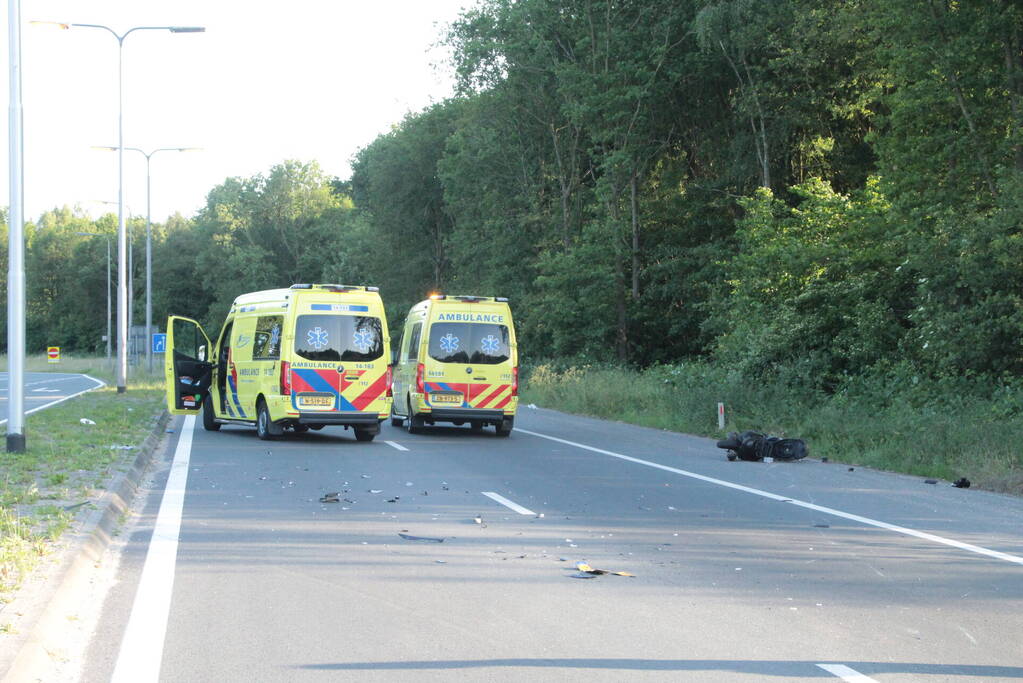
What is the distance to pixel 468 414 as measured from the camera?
21578 millimetres

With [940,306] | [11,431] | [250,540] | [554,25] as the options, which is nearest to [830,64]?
[554,25]

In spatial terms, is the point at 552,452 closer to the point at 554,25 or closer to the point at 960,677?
the point at 960,677

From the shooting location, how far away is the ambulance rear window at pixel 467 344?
21703mm

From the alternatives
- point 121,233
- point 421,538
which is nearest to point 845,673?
point 421,538

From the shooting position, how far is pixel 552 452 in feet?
59.6

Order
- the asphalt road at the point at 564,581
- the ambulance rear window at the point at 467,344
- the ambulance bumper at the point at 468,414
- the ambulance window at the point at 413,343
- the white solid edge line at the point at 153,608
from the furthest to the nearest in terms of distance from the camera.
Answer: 1. the ambulance window at the point at 413,343
2. the ambulance rear window at the point at 467,344
3. the ambulance bumper at the point at 468,414
4. the asphalt road at the point at 564,581
5. the white solid edge line at the point at 153,608

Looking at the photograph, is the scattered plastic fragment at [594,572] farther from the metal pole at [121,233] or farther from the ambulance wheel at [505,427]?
the metal pole at [121,233]

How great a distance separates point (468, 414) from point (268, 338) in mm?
3862

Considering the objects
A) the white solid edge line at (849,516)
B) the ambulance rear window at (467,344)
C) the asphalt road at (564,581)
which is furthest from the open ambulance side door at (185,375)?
the white solid edge line at (849,516)

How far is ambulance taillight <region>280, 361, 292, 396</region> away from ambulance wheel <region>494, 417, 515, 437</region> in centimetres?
419

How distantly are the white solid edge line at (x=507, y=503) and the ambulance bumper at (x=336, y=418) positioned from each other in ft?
24.5

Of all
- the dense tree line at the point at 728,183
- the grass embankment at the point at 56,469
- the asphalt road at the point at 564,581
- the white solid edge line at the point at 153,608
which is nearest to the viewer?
the white solid edge line at the point at 153,608

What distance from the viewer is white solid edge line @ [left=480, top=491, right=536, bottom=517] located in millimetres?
11227

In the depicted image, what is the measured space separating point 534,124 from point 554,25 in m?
6.82
